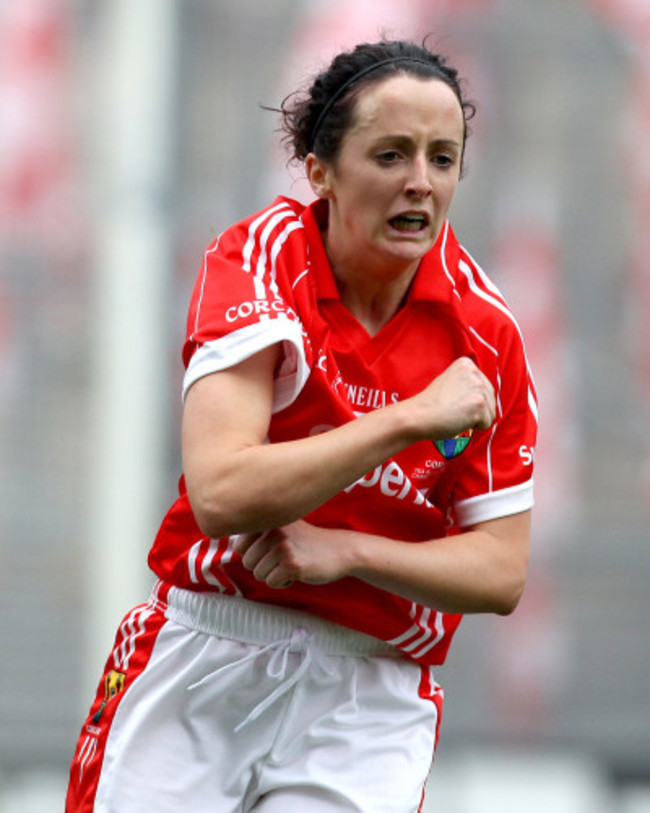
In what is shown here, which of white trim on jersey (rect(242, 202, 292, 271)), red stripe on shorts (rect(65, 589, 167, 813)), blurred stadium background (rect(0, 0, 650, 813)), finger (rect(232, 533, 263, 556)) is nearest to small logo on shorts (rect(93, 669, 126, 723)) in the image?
red stripe on shorts (rect(65, 589, 167, 813))

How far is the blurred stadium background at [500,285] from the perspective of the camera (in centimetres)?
560

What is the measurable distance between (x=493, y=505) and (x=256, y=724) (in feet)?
1.75

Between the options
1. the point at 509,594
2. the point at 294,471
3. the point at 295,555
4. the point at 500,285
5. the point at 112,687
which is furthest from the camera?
the point at 500,285

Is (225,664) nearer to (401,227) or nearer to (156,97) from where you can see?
(401,227)

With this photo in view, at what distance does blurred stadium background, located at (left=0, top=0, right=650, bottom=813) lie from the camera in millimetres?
5602

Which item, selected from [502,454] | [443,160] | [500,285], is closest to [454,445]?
[502,454]

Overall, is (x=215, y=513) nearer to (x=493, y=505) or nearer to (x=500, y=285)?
(x=493, y=505)

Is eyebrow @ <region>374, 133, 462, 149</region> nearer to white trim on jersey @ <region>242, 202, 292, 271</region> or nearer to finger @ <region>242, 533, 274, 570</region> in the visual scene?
white trim on jersey @ <region>242, 202, 292, 271</region>

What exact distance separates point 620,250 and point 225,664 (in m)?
3.25

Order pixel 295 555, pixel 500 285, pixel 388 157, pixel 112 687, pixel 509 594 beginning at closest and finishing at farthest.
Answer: pixel 295 555 < pixel 388 157 < pixel 509 594 < pixel 112 687 < pixel 500 285

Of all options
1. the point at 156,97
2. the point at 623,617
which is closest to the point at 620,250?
the point at 623,617

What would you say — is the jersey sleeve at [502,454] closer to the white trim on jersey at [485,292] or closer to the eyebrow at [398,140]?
the white trim on jersey at [485,292]

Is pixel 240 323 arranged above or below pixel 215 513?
above

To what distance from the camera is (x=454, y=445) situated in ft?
9.46
